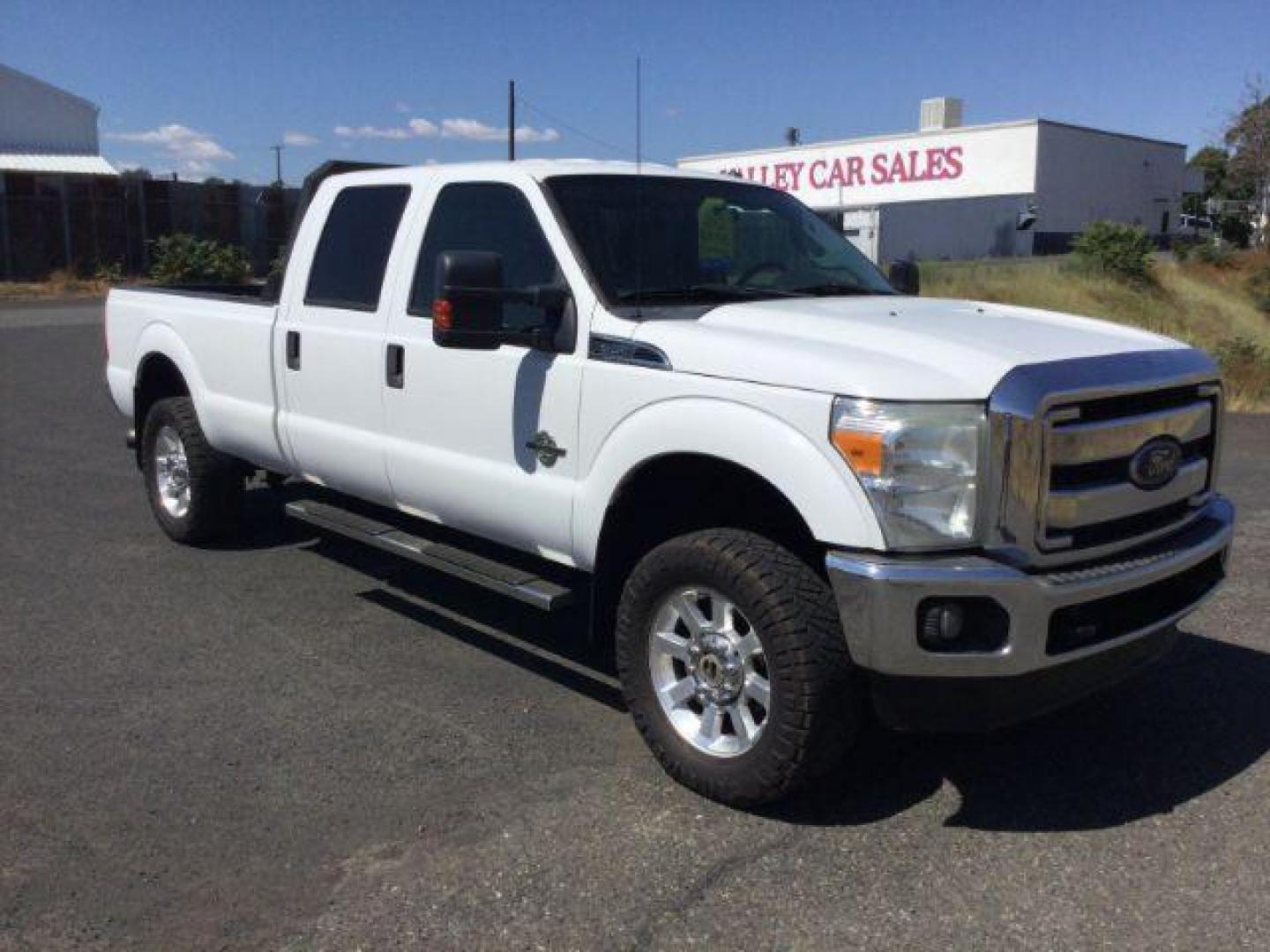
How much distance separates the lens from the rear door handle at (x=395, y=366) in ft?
17.0

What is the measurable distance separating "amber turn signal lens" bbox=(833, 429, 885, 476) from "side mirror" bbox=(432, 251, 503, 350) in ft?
4.67

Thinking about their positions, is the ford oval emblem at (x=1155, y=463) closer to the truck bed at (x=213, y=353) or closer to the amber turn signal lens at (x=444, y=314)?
the amber turn signal lens at (x=444, y=314)

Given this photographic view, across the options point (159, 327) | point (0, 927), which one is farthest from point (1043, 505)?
point (159, 327)

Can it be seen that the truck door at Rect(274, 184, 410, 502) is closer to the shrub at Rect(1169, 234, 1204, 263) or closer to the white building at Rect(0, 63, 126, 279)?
the white building at Rect(0, 63, 126, 279)

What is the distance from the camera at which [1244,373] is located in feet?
52.3

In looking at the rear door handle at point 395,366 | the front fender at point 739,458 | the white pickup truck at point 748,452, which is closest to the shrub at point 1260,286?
the white pickup truck at point 748,452

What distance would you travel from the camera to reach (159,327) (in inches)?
278

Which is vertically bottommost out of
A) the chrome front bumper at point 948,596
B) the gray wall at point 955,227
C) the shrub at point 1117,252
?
the chrome front bumper at point 948,596

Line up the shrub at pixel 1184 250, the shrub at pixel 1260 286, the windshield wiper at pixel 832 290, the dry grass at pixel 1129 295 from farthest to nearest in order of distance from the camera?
the shrub at pixel 1184 250, the shrub at pixel 1260 286, the dry grass at pixel 1129 295, the windshield wiper at pixel 832 290

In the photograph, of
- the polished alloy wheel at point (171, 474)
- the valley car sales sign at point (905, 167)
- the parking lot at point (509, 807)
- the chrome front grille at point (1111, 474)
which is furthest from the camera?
the valley car sales sign at point (905, 167)

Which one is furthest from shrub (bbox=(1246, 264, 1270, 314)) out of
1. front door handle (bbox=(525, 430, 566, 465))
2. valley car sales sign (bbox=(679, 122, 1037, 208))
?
front door handle (bbox=(525, 430, 566, 465))

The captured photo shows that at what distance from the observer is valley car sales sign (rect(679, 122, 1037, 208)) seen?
50.9m

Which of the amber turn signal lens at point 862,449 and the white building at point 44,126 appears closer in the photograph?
the amber turn signal lens at point 862,449

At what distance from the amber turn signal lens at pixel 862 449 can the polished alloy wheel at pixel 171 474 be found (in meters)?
4.66
